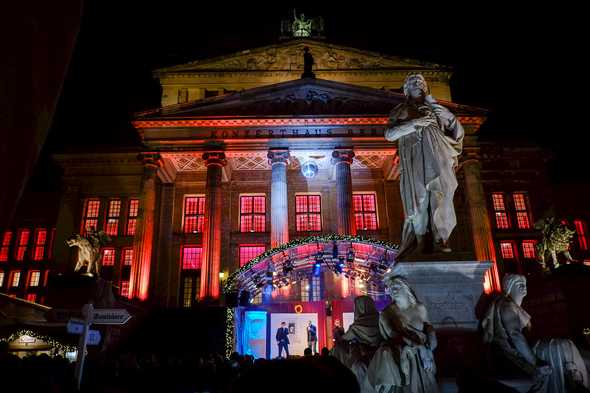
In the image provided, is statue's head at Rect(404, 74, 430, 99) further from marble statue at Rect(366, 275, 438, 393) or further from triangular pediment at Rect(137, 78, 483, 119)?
triangular pediment at Rect(137, 78, 483, 119)

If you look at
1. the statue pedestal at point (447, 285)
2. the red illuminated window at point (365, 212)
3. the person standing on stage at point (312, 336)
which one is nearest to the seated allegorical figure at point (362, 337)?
the statue pedestal at point (447, 285)

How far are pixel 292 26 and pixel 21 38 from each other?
4021 centimetres

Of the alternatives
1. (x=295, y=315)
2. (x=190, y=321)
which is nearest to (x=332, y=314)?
(x=295, y=315)

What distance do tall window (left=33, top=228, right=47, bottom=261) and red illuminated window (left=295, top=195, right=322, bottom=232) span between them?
19414mm

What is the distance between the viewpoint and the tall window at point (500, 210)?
105 feet

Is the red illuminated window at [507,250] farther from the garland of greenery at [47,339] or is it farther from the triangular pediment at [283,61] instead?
the garland of greenery at [47,339]

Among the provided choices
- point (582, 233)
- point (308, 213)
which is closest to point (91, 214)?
point (308, 213)

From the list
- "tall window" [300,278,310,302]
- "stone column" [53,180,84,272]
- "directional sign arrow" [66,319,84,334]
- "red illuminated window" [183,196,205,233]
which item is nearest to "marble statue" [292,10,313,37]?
"red illuminated window" [183,196,205,233]

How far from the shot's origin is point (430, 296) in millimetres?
5109

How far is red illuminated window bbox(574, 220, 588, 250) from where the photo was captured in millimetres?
32469

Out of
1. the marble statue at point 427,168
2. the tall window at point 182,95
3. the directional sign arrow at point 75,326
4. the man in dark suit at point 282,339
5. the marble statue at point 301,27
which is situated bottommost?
the man in dark suit at point 282,339

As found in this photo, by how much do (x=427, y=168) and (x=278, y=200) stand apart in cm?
2122

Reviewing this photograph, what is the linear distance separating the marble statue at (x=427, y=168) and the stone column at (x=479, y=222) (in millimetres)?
21320

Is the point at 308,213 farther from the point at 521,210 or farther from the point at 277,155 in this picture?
the point at 521,210
